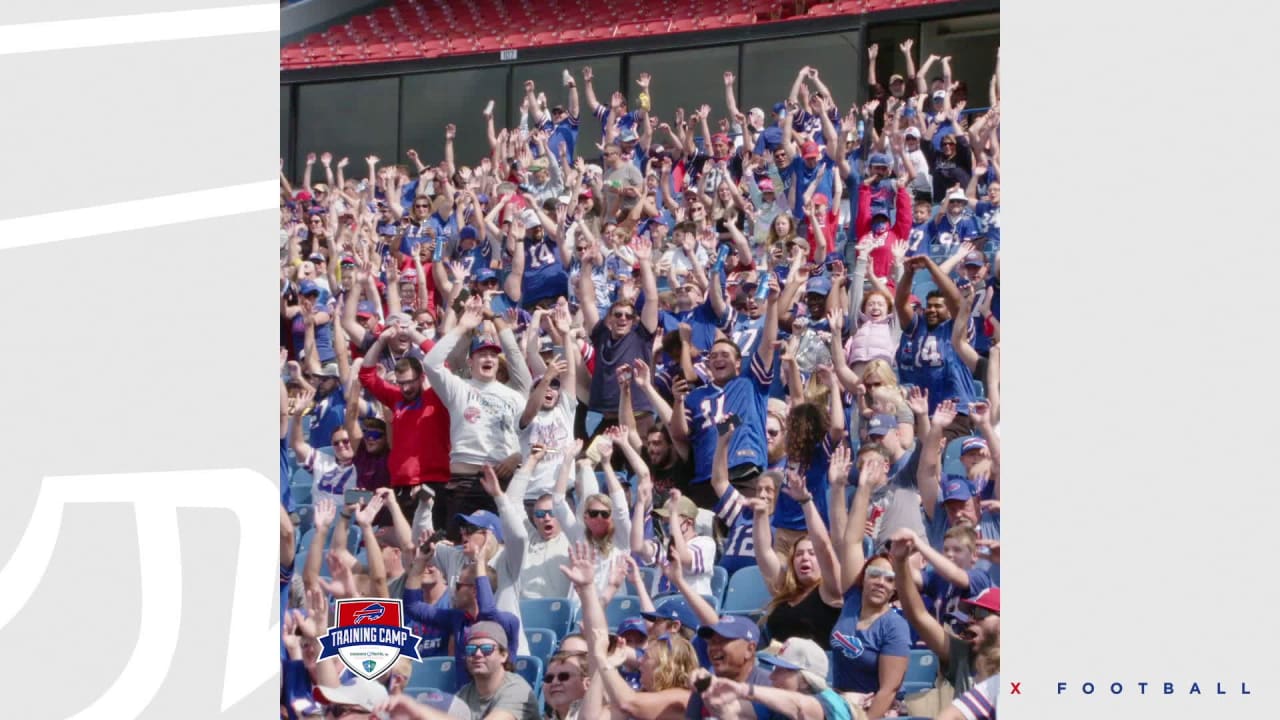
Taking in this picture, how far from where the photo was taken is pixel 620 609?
5344 mm

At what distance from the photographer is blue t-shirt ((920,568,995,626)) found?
4.90m

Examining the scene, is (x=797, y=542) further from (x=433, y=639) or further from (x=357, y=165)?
(x=357, y=165)

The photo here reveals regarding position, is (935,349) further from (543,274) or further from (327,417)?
(327,417)

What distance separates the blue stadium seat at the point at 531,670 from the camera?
534 cm

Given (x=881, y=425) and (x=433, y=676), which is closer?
(x=881, y=425)

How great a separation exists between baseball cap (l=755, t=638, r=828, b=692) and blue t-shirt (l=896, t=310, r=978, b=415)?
30.8 inches

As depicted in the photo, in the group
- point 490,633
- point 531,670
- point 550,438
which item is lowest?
point 531,670

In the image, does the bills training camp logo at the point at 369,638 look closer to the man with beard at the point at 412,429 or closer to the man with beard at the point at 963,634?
the man with beard at the point at 412,429

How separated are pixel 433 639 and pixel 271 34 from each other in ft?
7.29

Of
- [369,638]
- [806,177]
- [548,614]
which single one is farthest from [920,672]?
[369,638]

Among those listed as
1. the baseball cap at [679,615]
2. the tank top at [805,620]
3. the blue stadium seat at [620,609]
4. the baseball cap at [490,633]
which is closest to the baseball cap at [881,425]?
the tank top at [805,620]

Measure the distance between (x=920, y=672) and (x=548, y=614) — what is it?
1.22 metres

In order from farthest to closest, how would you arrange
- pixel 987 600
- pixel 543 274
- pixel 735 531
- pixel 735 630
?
pixel 543 274 < pixel 735 531 < pixel 735 630 < pixel 987 600

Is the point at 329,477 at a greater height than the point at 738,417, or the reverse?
the point at 738,417
